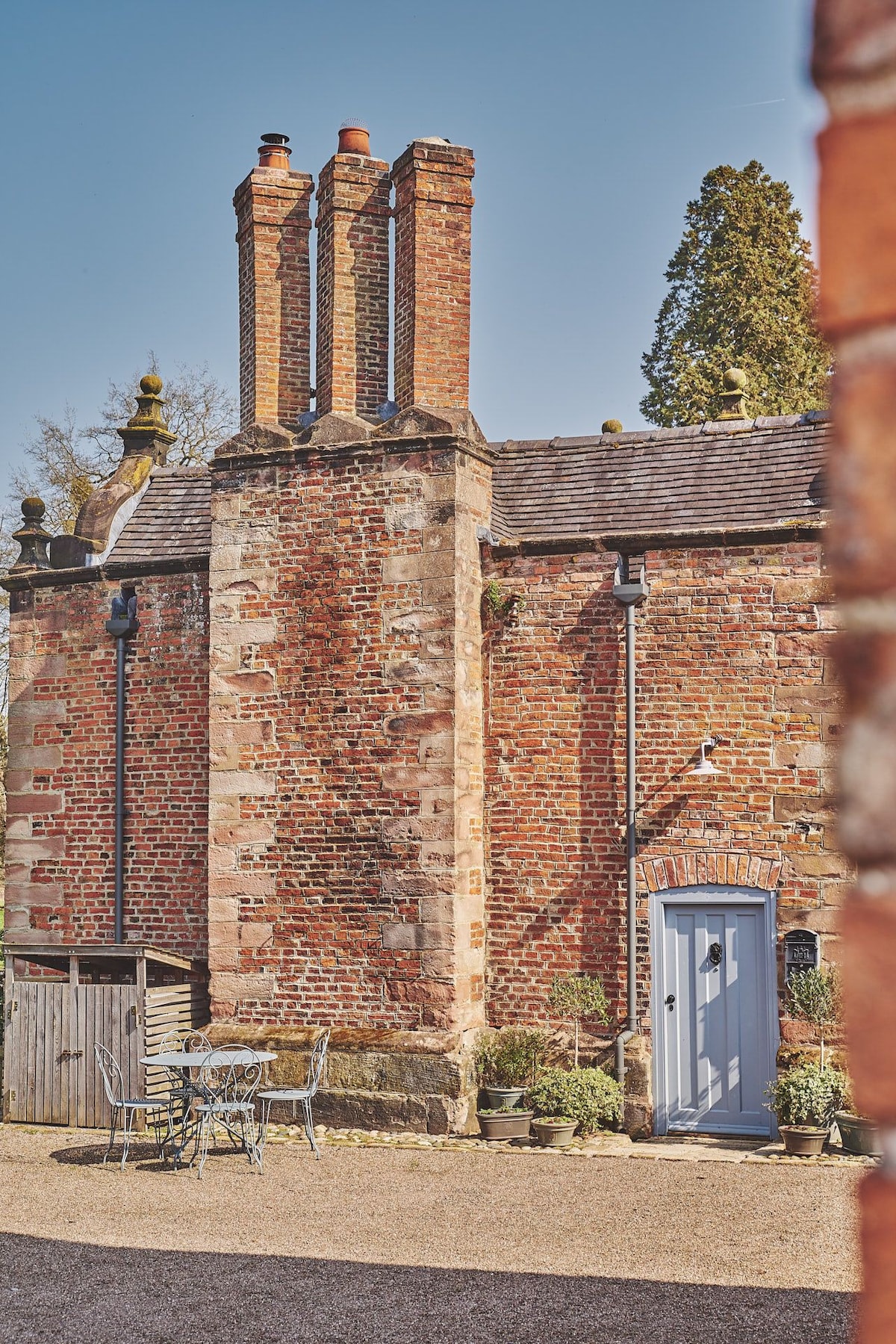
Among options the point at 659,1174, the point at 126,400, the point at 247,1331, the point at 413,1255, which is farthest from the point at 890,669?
the point at 126,400

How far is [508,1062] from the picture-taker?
12.4 meters

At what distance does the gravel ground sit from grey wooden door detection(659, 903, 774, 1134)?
1122 mm

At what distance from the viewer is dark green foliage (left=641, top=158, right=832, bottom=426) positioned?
31.4 m

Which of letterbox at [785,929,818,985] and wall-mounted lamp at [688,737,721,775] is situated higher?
wall-mounted lamp at [688,737,721,775]

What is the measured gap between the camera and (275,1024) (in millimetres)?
13023

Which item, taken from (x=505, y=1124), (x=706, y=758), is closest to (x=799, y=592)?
(x=706, y=758)

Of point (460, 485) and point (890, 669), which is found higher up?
point (460, 485)

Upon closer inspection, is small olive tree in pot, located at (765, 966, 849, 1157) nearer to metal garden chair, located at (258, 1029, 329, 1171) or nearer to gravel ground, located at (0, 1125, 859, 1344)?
gravel ground, located at (0, 1125, 859, 1344)

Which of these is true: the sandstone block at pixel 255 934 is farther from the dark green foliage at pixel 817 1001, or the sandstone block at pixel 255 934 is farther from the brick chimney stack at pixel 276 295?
the brick chimney stack at pixel 276 295

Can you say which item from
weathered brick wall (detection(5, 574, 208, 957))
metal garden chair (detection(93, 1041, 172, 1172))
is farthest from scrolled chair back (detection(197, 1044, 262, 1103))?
weathered brick wall (detection(5, 574, 208, 957))

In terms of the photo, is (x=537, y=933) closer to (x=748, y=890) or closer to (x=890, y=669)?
(x=748, y=890)

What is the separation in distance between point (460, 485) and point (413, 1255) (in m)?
6.84

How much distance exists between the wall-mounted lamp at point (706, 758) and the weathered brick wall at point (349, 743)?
2.08 m

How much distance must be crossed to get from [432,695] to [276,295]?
182 inches
